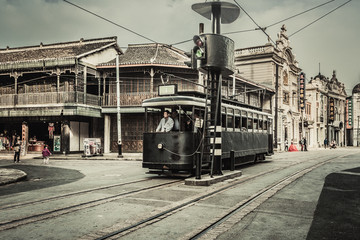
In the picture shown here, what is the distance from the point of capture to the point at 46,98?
27.6m

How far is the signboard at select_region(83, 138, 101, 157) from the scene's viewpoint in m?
24.9

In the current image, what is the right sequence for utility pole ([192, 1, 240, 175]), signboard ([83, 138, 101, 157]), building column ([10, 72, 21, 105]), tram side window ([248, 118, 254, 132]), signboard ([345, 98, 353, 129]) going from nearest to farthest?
utility pole ([192, 1, 240, 175]), tram side window ([248, 118, 254, 132]), signboard ([83, 138, 101, 157]), building column ([10, 72, 21, 105]), signboard ([345, 98, 353, 129])

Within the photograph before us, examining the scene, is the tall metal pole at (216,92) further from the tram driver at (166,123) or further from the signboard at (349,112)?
the signboard at (349,112)

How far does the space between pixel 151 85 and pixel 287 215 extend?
22205 mm

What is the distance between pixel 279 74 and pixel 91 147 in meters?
29.1

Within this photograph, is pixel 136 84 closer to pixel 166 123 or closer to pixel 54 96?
pixel 54 96

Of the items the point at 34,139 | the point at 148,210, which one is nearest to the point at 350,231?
the point at 148,210

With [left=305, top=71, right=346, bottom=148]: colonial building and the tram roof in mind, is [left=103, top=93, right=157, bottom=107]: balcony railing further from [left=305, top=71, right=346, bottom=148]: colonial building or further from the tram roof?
[left=305, top=71, right=346, bottom=148]: colonial building

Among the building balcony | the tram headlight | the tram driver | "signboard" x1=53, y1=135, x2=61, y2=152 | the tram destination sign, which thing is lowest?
"signboard" x1=53, y1=135, x2=61, y2=152

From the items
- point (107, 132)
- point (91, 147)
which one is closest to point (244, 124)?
point (91, 147)

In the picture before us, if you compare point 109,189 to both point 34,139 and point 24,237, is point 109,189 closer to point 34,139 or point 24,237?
point 24,237

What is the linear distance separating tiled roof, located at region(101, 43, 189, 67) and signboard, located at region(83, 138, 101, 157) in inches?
274

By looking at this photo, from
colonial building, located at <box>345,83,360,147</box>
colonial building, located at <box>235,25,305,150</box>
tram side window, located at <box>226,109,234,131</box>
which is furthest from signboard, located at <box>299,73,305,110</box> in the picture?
tram side window, located at <box>226,109,234,131</box>

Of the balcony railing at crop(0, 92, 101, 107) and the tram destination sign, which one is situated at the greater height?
the balcony railing at crop(0, 92, 101, 107)
